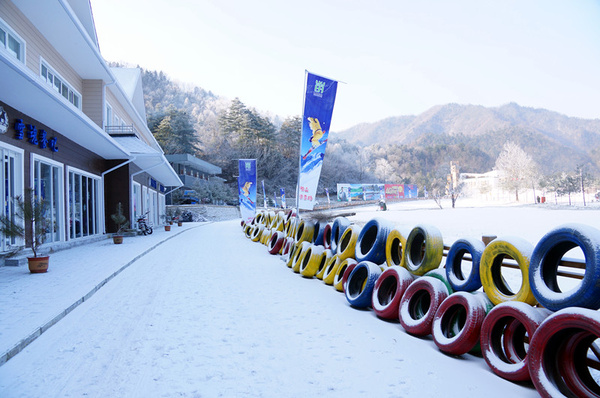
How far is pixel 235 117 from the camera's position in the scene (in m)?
75.1

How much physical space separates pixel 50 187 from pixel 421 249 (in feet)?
37.0

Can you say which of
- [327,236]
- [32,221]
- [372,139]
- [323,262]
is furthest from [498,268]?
[372,139]

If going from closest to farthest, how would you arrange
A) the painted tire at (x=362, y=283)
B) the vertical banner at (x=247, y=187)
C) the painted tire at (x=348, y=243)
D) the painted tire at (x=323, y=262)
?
the painted tire at (x=362, y=283) → the painted tire at (x=348, y=243) → the painted tire at (x=323, y=262) → the vertical banner at (x=247, y=187)

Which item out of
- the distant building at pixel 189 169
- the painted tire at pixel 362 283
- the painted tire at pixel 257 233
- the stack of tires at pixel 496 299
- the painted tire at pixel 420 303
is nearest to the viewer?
the stack of tires at pixel 496 299

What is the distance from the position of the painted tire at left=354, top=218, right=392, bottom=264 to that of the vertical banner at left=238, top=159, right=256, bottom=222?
16079 mm

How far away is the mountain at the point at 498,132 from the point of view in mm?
97125

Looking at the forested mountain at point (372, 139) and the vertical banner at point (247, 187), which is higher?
the forested mountain at point (372, 139)

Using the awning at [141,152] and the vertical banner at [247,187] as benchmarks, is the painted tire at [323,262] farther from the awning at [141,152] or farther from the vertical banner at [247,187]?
the vertical banner at [247,187]

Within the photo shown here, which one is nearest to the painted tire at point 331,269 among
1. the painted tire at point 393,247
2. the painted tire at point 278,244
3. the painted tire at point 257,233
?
the painted tire at point 393,247

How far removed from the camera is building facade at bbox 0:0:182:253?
9.18 metres

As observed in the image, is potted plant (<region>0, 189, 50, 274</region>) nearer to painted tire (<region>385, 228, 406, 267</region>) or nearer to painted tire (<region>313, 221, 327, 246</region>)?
painted tire (<region>313, 221, 327, 246</region>)

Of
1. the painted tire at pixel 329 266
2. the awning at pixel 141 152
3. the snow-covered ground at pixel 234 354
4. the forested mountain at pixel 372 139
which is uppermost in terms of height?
the forested mountain at pixel 372 139

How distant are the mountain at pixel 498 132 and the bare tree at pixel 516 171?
2678cm

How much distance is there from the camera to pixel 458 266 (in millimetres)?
4734
